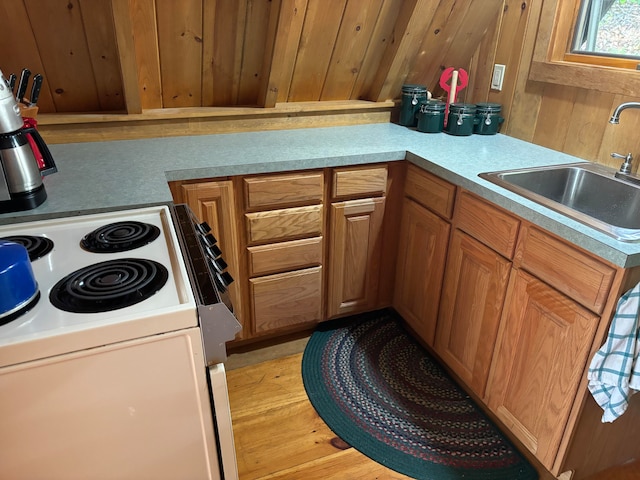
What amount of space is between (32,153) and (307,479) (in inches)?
55.9

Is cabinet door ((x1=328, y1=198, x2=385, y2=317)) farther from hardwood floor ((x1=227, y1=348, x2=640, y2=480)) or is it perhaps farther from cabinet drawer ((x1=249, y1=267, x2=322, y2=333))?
hardwood floor ((x1=227, y1=348, x2=640, y2=480))

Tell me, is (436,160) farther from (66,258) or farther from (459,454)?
(66,258)

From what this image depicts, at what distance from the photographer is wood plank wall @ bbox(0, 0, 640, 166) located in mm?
1860

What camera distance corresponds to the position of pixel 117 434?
102 centimetres

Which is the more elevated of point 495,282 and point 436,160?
point 436,160

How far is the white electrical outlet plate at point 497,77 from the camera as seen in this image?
2379 mm

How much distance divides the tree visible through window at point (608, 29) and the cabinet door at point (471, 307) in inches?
40.2

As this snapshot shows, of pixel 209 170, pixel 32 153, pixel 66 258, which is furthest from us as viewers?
pixel 209 170

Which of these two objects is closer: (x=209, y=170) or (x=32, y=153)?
(x=32, y=153)

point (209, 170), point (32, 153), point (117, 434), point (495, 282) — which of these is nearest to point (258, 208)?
point (209, 170)

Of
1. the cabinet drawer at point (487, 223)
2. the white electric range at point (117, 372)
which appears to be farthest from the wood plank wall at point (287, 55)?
the white electric range at point (117, 372)

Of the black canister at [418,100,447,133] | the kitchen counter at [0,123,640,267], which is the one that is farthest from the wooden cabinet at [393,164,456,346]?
the black canister at [418,100,447,133]

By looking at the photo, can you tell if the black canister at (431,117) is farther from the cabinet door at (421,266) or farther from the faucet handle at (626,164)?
the faucet handle at (626,164)

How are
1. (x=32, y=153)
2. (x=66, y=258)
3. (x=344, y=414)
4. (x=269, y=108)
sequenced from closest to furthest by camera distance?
(x=66, y=258)
(x=32, y=153)
(x=344, y=414)
(x=269, y=108)
